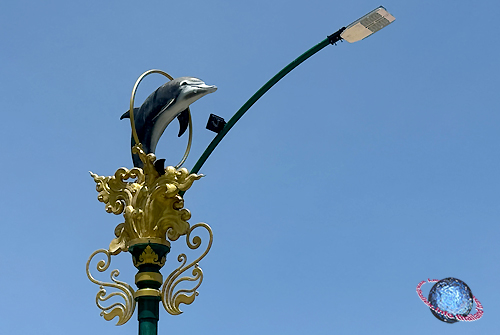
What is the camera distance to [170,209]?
24.3 ft

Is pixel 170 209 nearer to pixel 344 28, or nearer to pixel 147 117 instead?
pixel 147 117

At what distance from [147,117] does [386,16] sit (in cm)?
291

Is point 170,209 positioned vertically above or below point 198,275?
above

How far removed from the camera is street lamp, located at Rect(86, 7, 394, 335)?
7109 mm

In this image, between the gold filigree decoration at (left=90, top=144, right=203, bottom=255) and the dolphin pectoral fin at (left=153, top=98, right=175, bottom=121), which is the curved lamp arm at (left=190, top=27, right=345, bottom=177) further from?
the gold filigree decoration at (left=90, top=144, right=203, bottom=255)

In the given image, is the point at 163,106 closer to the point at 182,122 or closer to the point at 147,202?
the point at 182,122

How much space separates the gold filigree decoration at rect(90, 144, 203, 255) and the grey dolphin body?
0.28 metres

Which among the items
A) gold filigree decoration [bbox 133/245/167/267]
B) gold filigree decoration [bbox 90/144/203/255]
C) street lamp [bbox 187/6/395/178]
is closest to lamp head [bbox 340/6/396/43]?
street lamp [bbox 187/6/395/178]

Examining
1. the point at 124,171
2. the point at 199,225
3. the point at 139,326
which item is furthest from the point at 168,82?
the point at 139,326

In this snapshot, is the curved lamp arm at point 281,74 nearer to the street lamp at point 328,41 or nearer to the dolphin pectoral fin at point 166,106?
the street lamp at point 328,41

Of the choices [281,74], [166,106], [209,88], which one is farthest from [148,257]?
Result: [281,74]

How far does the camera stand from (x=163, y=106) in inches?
307

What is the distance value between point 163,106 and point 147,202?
3.78ft

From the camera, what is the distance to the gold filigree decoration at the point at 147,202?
7.28 metres
